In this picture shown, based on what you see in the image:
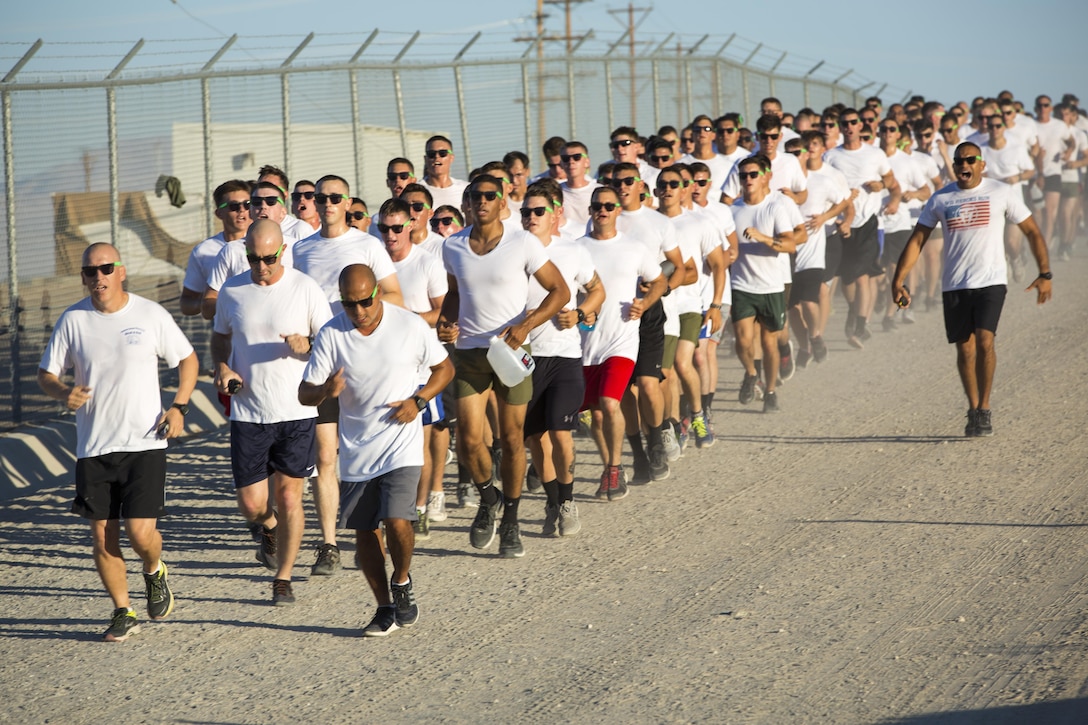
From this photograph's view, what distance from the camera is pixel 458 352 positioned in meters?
8.54

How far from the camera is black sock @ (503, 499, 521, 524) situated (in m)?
8.38

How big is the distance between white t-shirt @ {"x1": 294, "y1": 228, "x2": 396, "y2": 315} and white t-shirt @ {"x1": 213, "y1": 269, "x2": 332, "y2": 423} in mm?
853

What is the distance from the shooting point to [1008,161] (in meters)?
19.1

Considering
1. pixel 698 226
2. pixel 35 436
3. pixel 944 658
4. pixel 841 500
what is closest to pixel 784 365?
pixel 698 226

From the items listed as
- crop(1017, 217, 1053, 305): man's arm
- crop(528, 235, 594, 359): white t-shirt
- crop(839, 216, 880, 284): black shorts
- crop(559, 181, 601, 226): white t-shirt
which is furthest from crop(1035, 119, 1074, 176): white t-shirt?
crop(528, 235, 594, 359): white t-shirt

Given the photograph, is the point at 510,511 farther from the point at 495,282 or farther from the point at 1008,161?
the point at 1008,161

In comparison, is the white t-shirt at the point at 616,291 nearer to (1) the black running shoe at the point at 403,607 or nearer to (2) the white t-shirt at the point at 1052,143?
(1) the black running shoe at the point at 403,607

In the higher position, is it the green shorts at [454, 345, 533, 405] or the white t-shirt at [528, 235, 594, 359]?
the white t-shirt at [528, 235, 594, 359]

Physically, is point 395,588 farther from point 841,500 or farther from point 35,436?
point 35,436

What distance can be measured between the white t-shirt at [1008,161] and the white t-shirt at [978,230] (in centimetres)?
841

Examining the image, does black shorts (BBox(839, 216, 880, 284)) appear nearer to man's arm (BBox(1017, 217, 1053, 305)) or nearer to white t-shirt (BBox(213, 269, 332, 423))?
man's arm (BBox(1017, 217, 1053, 305))

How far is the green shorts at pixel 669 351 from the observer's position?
10425 millimetres

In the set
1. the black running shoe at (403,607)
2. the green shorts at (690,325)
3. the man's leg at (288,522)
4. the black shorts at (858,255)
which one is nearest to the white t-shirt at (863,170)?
the black shorts at (858,255)

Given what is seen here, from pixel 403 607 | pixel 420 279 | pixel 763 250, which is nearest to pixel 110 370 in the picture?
pixel 403 607
